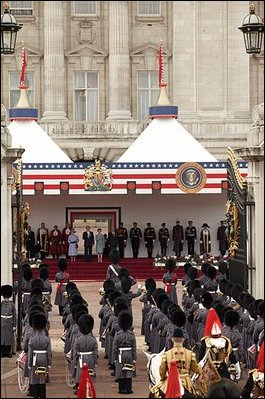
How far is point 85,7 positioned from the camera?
197 ft

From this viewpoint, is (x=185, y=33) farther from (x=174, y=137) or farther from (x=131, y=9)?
(x=174, y=137)

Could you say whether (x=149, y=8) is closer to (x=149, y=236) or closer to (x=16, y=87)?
(x=16, y=87)

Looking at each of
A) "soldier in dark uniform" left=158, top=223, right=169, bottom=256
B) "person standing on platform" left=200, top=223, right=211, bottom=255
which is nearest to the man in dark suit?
"soldier in dark uniform" left=158, top=223, right=169, bottom=256

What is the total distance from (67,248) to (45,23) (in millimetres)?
17288

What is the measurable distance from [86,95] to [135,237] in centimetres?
1689

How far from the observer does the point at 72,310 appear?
72.4ft

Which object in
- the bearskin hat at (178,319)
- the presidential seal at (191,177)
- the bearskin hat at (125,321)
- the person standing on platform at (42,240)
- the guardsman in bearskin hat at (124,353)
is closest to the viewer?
the bearskin hat at (178,319)

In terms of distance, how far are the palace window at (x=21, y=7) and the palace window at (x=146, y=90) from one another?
5138mm

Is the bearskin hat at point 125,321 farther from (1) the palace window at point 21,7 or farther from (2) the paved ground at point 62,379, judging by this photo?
(1) the palace window at point 21,7

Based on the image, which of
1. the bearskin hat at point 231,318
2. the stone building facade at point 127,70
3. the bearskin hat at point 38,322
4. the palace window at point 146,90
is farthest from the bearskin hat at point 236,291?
the palace window at point 146,90

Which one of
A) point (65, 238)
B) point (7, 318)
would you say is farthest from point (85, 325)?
point (65, 238)

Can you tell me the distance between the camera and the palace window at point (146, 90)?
59.8m

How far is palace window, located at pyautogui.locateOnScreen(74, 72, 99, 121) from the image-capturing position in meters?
59.7

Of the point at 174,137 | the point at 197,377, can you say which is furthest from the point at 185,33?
the point at 197,377
